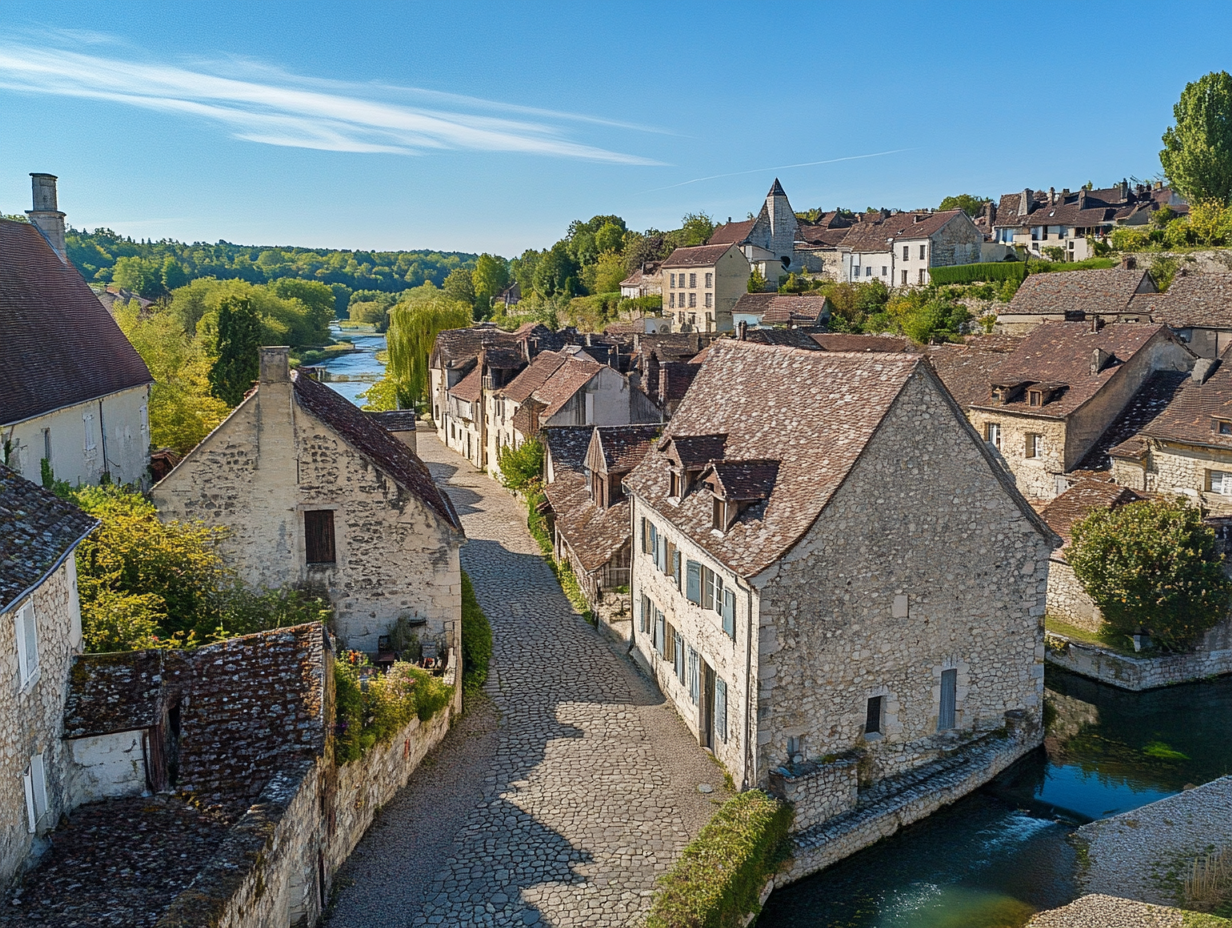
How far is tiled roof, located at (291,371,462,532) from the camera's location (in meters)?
23.5

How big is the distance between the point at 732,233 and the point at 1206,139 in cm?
4156

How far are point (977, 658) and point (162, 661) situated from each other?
16.5 metres

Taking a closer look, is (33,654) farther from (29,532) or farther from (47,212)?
(47,212)

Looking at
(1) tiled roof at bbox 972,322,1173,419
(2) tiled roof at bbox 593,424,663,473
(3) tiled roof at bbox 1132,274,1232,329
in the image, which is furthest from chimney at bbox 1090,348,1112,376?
(2) tiled roof at bbox 593,424,663,473

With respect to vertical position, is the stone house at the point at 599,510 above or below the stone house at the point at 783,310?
below

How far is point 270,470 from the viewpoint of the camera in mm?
23125

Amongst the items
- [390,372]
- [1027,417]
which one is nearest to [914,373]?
[1027,417]

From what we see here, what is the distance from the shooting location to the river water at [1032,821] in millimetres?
17991

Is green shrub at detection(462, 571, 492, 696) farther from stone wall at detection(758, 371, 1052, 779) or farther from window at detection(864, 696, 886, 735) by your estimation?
window at detection(864, 696, 886, 735)

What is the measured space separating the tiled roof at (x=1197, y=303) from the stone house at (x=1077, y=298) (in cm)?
163

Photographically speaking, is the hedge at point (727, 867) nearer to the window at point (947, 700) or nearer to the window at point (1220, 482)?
the window at point (947, 700)

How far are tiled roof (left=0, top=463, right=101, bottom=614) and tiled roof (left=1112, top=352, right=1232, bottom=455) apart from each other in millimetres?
33739

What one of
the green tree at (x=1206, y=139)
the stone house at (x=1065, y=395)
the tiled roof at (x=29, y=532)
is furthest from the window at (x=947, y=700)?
the green tree at (x=1206, y=139)

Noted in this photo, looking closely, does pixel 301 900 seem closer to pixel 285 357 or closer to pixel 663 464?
pixel 285 357
